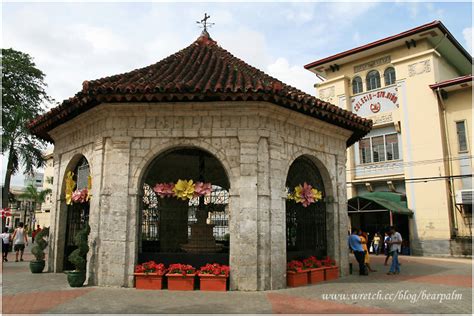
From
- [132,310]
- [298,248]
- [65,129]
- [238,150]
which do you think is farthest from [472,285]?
[65,129]

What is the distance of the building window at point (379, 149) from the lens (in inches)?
892

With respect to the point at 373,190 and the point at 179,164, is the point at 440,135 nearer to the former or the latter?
the point at 373,190

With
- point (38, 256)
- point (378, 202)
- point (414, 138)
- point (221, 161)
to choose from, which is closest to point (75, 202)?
point (38, 256)

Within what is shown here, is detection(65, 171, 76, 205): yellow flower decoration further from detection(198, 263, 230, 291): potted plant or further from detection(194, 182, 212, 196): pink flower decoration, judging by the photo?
detection(198, 263, 230, 291): potted plant

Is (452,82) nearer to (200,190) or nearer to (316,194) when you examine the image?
(316,194)

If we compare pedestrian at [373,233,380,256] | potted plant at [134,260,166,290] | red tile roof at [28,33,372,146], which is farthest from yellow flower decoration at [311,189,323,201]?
pedestrian at [373,233,380,256]

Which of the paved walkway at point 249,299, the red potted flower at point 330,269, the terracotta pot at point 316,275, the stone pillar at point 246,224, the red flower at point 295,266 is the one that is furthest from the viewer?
the red potted flower at point 330,269

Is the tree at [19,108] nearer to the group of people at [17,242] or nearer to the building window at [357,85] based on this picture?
the group of people at [17,242]

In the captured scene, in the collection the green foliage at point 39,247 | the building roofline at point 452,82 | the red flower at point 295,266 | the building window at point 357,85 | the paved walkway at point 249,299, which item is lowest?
the paved walkway at point 249,299

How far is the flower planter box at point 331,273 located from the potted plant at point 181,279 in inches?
149

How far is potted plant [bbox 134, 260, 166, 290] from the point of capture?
8609 millimetres

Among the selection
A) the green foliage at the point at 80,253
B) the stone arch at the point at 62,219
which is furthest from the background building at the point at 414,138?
the green foliage at the point at 80,253

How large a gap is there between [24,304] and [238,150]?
5.43 m

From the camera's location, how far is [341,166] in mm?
11602
